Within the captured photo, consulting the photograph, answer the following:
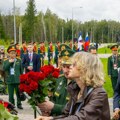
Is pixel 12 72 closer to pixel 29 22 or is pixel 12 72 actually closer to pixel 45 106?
pixel 45 106

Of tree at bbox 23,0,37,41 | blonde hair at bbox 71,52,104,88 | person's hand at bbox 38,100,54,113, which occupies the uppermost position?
tree at bbox 23,0,37,41

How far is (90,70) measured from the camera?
319 centimetres

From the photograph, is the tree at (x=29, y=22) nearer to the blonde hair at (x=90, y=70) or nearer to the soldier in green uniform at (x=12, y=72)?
the soldier in green uniform at (x=12, y=72)

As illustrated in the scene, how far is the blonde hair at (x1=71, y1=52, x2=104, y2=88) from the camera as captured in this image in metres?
3.17

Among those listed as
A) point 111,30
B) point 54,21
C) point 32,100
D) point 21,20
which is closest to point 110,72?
point 32,100

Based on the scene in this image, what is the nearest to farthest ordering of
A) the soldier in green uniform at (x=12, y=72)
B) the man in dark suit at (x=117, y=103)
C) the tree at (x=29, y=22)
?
the man in dark suit at (x=117, y=103) → the soldier in green uniform at (x=12, y=72) → the tree at (x=29, y=22)

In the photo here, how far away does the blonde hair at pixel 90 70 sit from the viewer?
10.4 feet

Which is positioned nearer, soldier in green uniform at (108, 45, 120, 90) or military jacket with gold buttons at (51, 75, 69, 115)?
military jacket with gold buttons at (51, 75, 69, 115)

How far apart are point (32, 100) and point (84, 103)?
971 millimetres

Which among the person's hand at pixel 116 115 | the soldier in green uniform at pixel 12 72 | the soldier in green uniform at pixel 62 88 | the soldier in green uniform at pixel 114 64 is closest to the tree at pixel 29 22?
the soldier in green uniform at pixel 114 64

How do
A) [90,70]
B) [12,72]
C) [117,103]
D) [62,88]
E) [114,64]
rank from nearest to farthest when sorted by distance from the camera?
[90,70], [62,88], [117,103], [12,72], [114,64]

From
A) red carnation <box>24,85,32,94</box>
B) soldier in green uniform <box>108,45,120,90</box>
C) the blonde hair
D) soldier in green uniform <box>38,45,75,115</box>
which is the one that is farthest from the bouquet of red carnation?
soldier in green uniform <box>108,45,120,90</box>

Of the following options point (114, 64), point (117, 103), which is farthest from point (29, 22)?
point (117, 103)

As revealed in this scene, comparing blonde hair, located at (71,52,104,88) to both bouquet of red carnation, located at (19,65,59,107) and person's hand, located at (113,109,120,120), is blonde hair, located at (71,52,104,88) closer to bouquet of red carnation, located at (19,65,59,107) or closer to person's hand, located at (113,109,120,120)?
bouquet of red carnation, located at (19,65,59,107)
